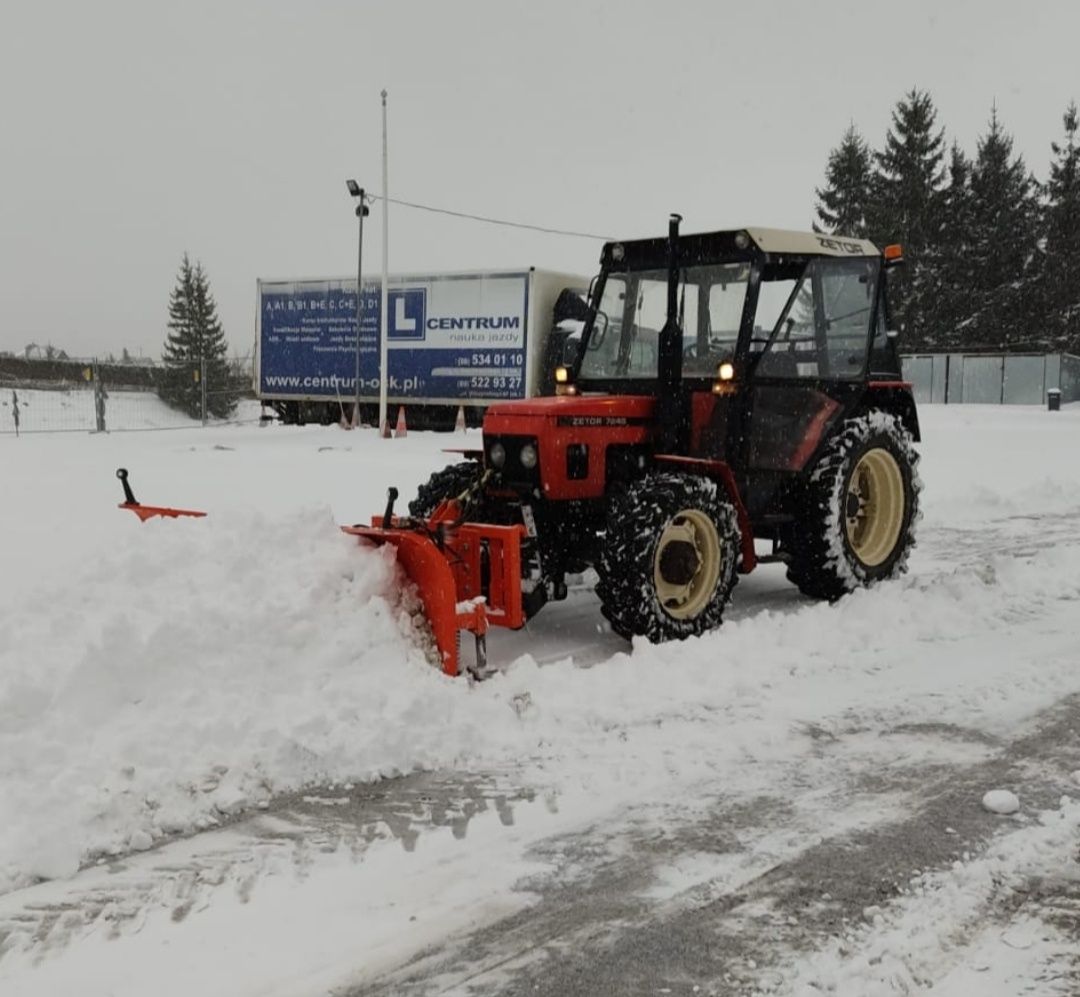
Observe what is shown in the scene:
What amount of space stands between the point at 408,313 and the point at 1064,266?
33.0 meters

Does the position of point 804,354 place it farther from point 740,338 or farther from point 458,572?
point 458,572

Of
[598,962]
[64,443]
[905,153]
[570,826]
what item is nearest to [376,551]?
[570,826]

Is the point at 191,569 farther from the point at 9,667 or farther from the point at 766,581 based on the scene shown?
the point at 766,581

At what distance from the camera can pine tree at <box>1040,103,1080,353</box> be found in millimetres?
45500

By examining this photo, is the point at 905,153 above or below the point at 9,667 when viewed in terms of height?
above

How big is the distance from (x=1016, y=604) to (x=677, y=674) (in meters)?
2.87

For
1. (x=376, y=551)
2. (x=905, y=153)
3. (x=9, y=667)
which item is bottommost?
(x=9, y=667)

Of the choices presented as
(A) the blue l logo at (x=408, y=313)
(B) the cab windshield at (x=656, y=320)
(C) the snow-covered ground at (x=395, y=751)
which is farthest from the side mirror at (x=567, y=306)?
(C) the snow-covered ground at (x=395, y=751)

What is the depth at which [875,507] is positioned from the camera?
7.73 m

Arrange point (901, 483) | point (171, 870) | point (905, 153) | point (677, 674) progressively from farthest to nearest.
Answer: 1. point (905, 153)
2. point (901, 483)
3. point (677, 674)
4. point (171, 870)

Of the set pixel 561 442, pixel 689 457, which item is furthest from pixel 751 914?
pixel 689 457

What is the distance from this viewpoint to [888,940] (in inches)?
114

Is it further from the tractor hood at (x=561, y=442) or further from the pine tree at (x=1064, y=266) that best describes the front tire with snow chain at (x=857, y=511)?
the pine tree at (x=1064, y=266)

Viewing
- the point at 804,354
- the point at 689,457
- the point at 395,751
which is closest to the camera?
the point at 395,751
